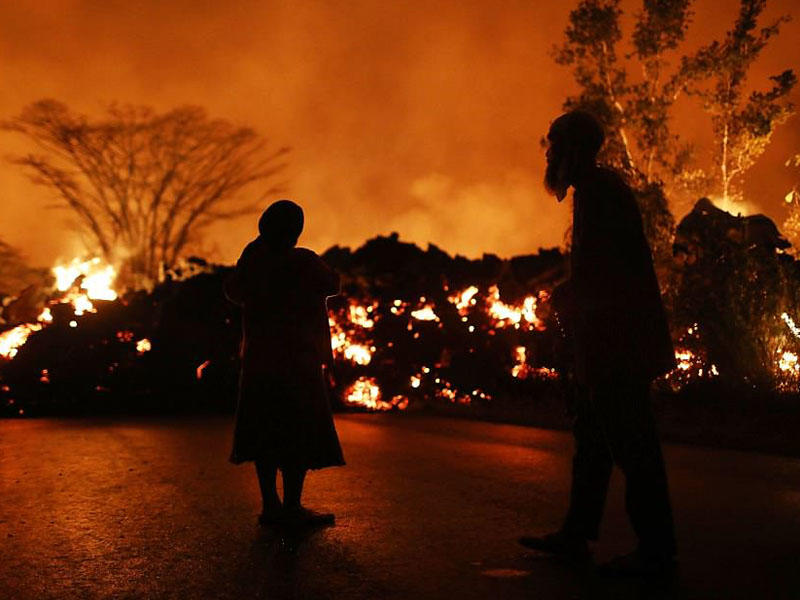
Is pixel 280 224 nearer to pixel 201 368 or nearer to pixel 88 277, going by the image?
pixel 201 368

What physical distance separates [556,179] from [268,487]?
7.92ft

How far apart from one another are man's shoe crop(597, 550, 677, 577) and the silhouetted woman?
2013 millimetres

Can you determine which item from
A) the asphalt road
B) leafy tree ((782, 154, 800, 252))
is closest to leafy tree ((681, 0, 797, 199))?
leafy tree ((782, 154, 800, 252))

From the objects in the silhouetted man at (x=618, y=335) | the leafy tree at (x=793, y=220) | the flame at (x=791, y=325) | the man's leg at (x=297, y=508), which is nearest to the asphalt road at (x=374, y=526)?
the man's leg at (x=297, y=508)

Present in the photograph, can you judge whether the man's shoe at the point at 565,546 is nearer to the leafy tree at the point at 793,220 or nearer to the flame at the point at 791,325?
the flame at the point at 791,325

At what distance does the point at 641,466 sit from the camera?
4430 millimetres

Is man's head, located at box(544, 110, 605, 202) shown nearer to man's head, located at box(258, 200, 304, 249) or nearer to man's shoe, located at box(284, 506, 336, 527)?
man's head, located at box(258, 200, 304, 249)

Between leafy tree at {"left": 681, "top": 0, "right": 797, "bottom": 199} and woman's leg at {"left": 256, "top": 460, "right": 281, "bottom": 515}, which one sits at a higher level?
leafy tree at {"left": 681, "top": 0, "right": 797, "bottom": 199}

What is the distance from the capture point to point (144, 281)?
1296 inches

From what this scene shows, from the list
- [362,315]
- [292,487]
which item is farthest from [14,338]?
[292,487]

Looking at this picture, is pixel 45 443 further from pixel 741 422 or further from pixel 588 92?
pixel 588 92

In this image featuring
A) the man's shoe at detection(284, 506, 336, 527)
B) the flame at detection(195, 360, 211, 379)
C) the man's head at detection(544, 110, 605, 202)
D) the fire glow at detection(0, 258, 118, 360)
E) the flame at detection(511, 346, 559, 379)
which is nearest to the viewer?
the man's head at detection(544, 110, 605, 202)

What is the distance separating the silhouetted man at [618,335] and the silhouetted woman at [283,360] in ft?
5.80

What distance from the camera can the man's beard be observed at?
482 cm
